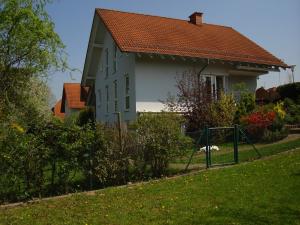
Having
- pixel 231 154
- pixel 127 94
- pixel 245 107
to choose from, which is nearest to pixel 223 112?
pixel 245 107

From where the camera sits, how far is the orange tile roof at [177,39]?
78.2ft

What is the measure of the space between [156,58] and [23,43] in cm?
734

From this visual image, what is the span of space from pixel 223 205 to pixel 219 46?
2061cm

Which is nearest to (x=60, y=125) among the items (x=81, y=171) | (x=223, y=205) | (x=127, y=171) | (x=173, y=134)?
(x=81, y=171)

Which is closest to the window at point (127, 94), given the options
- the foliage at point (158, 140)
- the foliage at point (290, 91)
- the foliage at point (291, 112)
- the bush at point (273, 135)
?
the foliage at point (291, 112)

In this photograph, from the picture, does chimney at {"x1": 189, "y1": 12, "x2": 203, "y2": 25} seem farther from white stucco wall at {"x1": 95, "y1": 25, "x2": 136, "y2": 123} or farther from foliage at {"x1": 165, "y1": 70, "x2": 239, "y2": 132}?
foliage at {"x1": 165, "y1": 70, "x2": 239, "y2": 132}

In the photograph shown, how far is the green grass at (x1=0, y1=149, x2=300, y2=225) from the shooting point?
716 centimetres

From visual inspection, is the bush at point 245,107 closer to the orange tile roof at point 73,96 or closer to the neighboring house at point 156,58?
the neighboring house at point 156,58

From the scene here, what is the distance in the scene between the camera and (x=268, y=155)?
45.0 feet

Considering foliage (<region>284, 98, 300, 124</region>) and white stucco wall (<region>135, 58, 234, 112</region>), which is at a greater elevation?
white stucco wall (<region>135, 58, 234, 112</region>)

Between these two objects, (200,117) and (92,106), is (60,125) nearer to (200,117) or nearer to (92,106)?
(200,117)

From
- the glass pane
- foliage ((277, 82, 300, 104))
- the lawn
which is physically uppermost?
foliage ((277, 82, 300, 104))

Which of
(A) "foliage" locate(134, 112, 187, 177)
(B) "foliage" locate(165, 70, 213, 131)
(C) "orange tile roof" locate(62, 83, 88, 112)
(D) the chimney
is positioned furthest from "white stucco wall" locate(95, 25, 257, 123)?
(C) "orange tile roof" locate(62, 83, 88, 112)

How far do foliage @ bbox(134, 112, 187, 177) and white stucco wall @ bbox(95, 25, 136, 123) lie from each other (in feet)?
39.0
